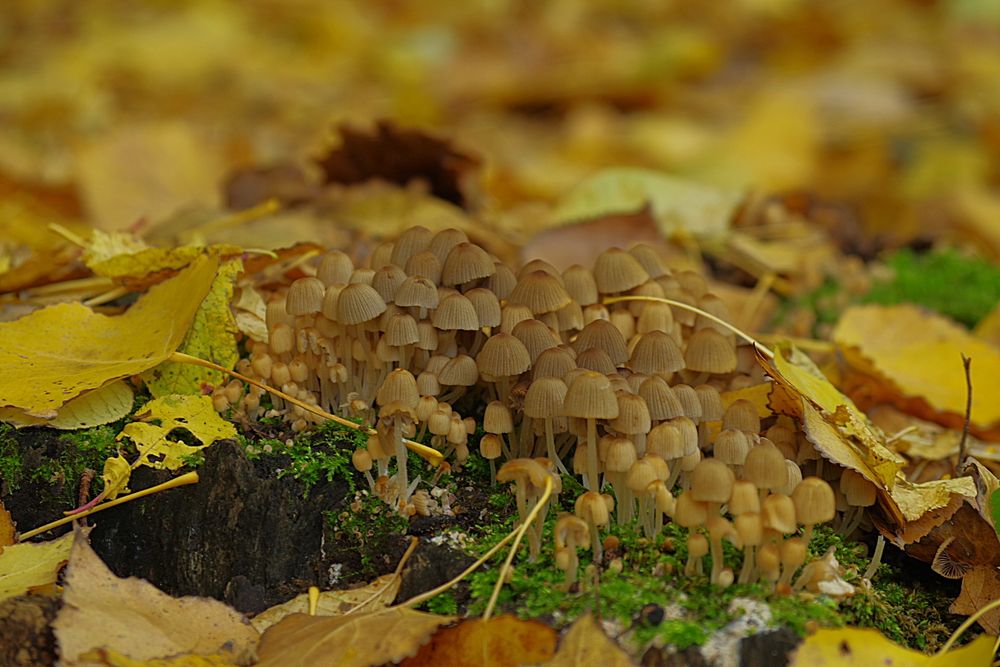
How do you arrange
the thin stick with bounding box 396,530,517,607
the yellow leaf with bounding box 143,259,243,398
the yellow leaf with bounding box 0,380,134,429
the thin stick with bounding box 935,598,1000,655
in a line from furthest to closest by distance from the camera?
the yellow leaf with bounding box 143,259,243,398
the yellow leaf with bounding box 0,380,134,429
the thin stick with bounding box 396,530,517,607
the thin stick with bounding box 935,598,1000,655

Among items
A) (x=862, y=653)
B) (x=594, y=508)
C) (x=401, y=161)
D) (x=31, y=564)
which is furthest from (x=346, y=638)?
(x=401, y=161)

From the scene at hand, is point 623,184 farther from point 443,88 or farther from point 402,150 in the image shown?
point 443,88

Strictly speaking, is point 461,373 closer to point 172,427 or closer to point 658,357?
point 658,357

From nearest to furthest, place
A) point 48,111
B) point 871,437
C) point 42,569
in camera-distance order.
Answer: point 42,569 → point 871,437 → point 48,111

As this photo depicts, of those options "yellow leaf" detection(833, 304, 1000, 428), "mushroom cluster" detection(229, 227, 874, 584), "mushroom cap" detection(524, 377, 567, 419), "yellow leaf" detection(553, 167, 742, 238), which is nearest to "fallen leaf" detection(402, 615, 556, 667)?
"mushroom cluster" detection(229, 227, 874, 584)

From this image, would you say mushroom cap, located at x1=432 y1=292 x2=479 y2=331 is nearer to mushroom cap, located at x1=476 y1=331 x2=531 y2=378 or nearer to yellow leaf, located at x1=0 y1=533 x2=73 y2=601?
mushroom cap, located at x1=476 y1=331 x2=531 y2=378

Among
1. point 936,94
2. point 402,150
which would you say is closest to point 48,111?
point 402,150
